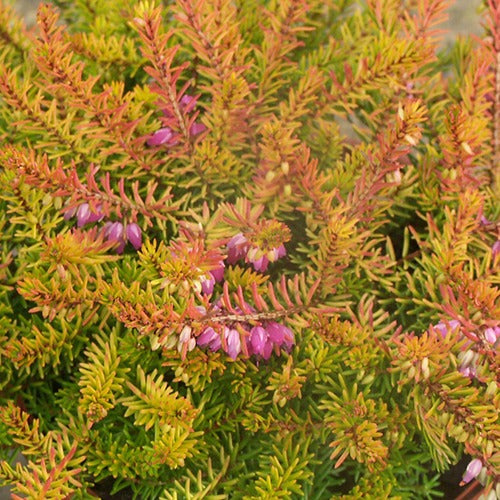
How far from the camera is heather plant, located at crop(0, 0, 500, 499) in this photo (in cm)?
64

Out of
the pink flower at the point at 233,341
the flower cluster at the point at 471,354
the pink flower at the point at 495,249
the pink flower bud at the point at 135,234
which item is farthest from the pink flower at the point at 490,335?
the pink flower bud at the point at 135,234

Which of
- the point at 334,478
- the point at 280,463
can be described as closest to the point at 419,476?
the point at 334,478

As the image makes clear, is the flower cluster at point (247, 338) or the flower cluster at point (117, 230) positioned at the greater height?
the flower cluster at point (117, 230)

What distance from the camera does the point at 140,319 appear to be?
58 cm

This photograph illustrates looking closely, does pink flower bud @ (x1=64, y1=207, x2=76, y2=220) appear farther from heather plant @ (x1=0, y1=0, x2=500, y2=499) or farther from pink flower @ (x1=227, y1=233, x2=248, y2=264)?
pink flower @ (x1=227, y1=233, x2=248, y2=264)

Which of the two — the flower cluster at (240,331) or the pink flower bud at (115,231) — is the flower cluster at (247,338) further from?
the pink flower bud at (115,231)

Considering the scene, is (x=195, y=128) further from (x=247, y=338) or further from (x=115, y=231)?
(x=247, y=338)

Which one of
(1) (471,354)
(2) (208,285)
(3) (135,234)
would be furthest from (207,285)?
(1) (471,354)

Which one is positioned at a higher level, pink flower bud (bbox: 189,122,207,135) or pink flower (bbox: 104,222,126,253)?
pink flower bud (bbox: 189,122,207,135)

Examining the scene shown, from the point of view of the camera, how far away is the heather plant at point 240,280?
64 centimetres

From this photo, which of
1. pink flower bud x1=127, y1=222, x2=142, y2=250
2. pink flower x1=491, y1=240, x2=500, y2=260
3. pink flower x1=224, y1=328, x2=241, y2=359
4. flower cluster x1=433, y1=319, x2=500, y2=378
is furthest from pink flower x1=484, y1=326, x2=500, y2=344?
pink flower bud x1=127, y1=222, x2=142, y2=250

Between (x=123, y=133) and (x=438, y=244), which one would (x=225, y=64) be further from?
(x=438, y=244)

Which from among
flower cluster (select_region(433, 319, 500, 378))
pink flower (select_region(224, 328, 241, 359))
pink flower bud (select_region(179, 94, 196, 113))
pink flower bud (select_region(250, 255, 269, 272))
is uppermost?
pink flower bud (select_region(179, 94, 196, 113))

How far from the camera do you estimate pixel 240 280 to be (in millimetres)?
710
